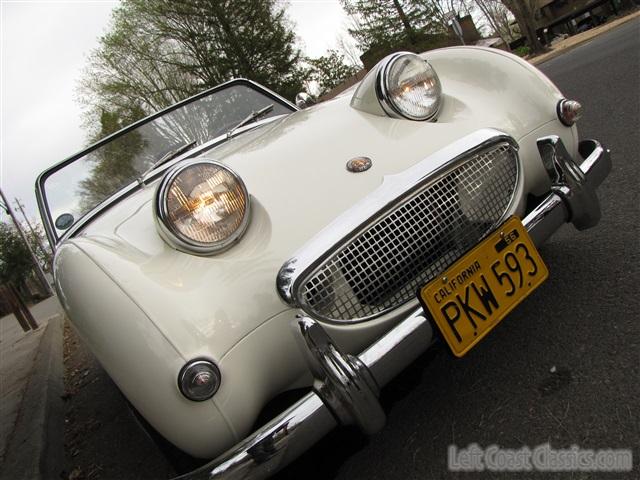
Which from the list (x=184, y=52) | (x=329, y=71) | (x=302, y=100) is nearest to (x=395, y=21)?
(x=329, y=71)

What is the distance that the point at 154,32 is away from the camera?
24.1 meters

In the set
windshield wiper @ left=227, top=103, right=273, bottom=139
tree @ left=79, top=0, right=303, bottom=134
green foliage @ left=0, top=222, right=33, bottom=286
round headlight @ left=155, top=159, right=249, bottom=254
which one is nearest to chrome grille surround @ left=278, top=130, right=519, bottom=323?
round headlight @ left=155, top=159, right=249, bottom=254

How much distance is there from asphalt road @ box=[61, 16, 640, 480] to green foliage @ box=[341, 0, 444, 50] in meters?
31.8

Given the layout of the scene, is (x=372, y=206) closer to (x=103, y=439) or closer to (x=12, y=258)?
(x=103, y=439)

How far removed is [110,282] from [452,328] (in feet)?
3.20

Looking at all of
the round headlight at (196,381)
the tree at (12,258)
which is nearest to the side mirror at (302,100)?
the round headlight at (196,381)

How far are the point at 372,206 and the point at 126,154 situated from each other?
190 cm

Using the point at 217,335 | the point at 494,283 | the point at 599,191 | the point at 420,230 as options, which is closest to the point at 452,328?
the point at 494,283

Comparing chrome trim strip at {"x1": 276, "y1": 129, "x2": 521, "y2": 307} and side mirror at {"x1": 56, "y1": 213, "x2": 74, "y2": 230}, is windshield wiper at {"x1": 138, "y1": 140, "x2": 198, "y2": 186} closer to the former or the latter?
side mirror at {"x1": 56, "y1": 213, "x2": 74, "y2": 230}

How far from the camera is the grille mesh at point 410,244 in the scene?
56.1 inches

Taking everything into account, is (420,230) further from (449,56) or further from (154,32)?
(154,32)

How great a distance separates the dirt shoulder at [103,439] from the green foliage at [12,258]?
3998 cm

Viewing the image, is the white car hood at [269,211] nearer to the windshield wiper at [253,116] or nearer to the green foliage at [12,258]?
the windshield wiper at [253,116]

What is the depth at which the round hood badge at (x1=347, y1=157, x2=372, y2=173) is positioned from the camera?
1.68 metres
